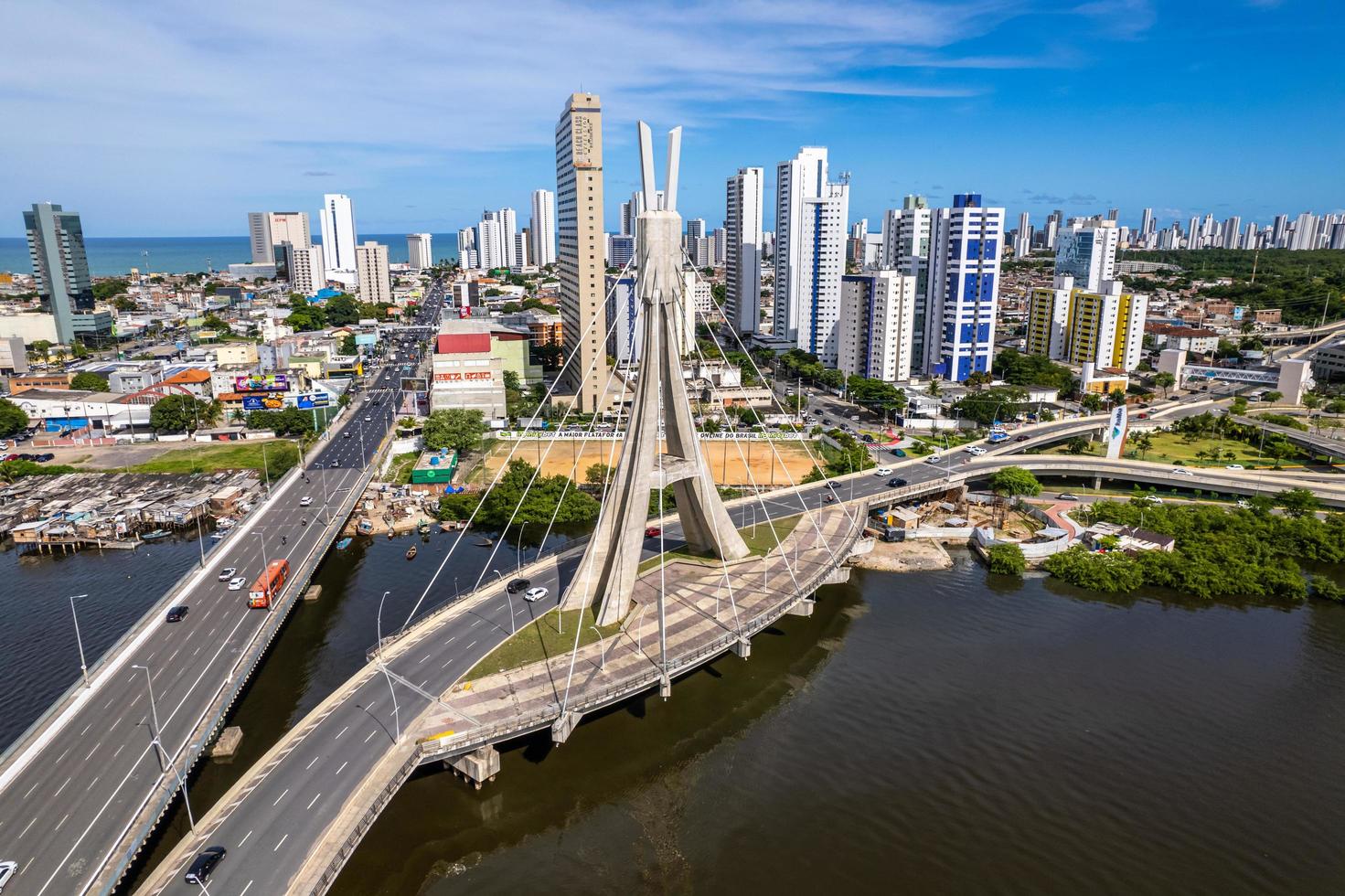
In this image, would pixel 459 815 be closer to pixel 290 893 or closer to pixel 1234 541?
pixel 290 893

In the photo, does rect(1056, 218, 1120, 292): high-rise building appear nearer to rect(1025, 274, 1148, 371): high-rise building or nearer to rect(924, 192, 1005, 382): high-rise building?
rect(1025, 274, 1148, 371): high-rise building

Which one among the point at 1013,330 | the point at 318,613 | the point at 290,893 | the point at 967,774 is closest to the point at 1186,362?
the point at 1013,330

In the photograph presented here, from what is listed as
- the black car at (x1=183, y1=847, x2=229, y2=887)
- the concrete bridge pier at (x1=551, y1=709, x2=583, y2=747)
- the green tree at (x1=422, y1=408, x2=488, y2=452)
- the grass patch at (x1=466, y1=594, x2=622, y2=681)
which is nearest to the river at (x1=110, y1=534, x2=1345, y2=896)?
the concrete bridge pier at (x1=551, y1=709, x2=583, y2=747)

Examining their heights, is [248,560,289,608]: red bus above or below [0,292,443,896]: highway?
above

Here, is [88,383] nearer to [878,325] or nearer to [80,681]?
[80,681]

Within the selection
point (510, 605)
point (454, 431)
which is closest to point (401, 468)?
point (454, 431)

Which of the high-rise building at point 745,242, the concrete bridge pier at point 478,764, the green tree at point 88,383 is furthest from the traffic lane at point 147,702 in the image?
the high-rise building at point 745,242
